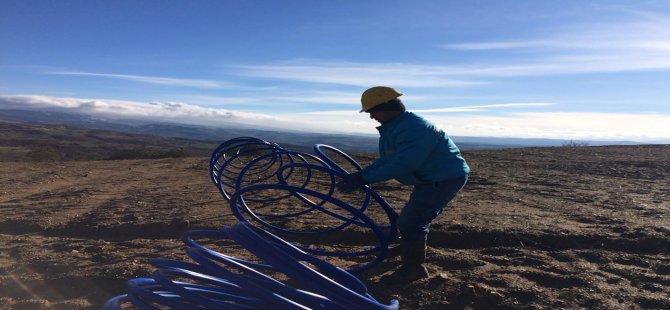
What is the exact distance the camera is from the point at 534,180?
1124 cm

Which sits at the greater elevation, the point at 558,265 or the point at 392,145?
Answer: the point at 392,145

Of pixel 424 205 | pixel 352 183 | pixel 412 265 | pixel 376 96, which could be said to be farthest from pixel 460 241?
pixel 376 96

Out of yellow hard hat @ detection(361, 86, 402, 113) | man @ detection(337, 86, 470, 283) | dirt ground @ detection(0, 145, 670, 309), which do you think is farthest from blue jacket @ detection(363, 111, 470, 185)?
dirt ground @ detection(0, 145, 670, 309)

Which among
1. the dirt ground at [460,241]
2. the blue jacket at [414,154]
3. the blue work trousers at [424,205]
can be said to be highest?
the blue jacket at [414,154]

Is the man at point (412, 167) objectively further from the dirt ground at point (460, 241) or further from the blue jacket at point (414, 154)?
the dirt ground at point (460, 241)

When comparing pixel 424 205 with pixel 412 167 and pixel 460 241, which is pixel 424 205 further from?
pixel 460 241

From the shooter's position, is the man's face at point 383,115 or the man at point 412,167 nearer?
the man at point 412,167

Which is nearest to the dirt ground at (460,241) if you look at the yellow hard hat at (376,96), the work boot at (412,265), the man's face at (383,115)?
the work boot at (412,265)

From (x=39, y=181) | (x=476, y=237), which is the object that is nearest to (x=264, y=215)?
(x=476, y=237)

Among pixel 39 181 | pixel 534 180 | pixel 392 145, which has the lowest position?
pixel 39 181

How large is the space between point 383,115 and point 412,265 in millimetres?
1398

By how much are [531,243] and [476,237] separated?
0.63m

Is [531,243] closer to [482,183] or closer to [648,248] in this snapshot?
[648,248]

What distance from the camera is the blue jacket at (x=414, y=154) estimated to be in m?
4.04
